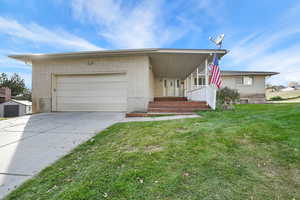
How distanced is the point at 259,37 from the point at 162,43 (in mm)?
7342

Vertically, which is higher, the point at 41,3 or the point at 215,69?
the point at 41,3

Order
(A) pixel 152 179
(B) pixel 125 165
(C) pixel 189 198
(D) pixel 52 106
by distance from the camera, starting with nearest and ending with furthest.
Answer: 1. (C) pixel 189 198
2. (A) pixel 152 179
3. (B) pixel 125 165
4. (D) pixel 52 106

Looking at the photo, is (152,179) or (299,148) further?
(299,148)

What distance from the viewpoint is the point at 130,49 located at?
20.9 ft

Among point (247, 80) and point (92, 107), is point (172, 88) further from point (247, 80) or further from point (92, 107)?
point (92, 107)

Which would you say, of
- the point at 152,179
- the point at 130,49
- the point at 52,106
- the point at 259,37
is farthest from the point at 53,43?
the point at 259,37

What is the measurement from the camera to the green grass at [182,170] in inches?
50.2

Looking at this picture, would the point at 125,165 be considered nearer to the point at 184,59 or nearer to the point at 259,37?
the point at 184,59

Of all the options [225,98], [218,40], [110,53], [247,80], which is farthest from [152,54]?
[247,80]

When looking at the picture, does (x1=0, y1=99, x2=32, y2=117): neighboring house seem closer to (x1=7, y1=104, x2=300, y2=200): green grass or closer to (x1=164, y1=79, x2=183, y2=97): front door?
(x1=164, y1=79, x2=183, y2=97): front door

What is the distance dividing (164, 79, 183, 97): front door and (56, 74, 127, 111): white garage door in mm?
6763

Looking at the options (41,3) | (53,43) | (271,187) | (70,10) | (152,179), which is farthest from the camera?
(53,43)

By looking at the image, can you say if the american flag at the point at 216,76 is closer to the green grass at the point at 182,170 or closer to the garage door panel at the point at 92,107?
the green grass at the point at 182,170

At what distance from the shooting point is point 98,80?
23.6 feet
